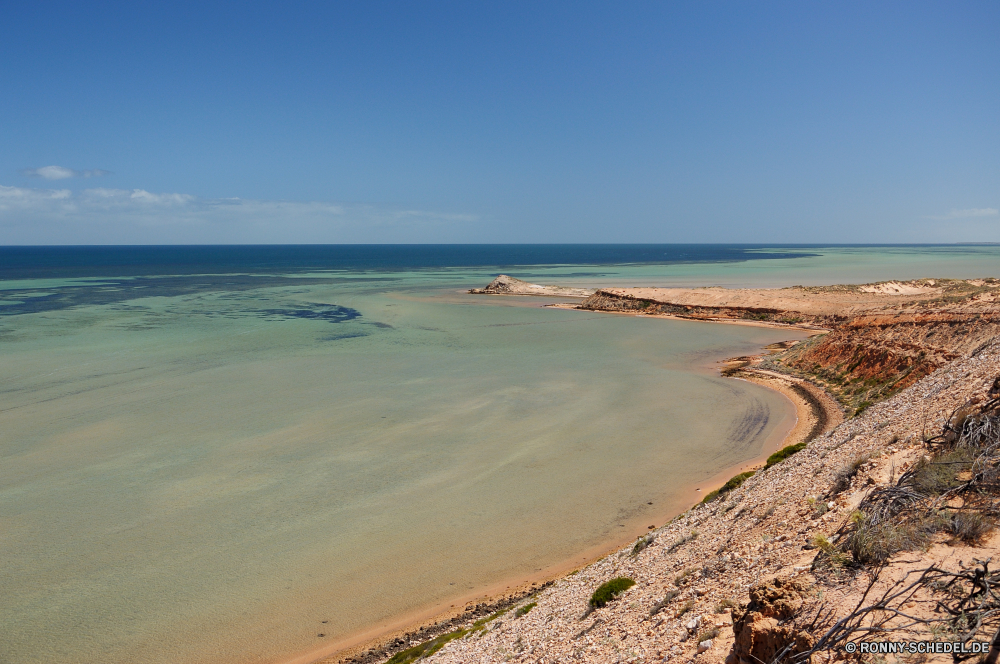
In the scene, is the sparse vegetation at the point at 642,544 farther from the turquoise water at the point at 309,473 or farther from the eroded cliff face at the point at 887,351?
the eroded cliff face at the point at 887,351

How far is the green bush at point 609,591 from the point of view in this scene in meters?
8.80

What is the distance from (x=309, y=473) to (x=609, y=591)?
426 inches

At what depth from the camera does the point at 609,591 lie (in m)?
8.94

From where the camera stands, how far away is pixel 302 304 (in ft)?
206

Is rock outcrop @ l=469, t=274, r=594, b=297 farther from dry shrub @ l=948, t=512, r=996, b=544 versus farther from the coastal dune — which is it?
dry shrub @ l=948, t=512, r=996, b=544

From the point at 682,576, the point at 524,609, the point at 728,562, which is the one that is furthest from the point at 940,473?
the point at 524,609

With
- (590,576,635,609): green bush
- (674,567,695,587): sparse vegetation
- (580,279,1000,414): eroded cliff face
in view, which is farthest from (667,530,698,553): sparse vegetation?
(580,279,1000,414): eroded cliff face

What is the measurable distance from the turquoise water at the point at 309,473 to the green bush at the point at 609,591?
3777mm

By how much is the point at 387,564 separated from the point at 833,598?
9.12 metres

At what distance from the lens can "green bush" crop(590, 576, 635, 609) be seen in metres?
8.80

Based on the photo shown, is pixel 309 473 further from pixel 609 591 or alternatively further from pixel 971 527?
pixel 971 527

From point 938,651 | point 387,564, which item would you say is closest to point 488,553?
point 387,564

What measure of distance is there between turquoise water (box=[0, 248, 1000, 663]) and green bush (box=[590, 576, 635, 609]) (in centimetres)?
378

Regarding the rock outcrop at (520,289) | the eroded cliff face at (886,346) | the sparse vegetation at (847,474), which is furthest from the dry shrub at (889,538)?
the rock outcrop at (520,289)
